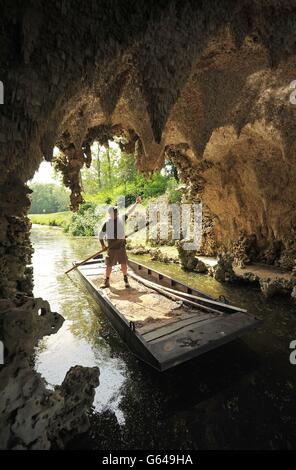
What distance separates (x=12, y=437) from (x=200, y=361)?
3607 mm

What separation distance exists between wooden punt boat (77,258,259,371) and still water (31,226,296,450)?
1.74 ft

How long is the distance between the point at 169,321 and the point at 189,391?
1.73 m

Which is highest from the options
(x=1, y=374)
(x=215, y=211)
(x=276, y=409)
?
(x=215, y=211)

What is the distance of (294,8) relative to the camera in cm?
434

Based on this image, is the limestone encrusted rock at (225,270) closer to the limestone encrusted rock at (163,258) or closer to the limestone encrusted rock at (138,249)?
the limestone encrusted rock at (163,258)

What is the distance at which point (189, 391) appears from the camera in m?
4.74

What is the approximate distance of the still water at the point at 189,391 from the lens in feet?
12.5

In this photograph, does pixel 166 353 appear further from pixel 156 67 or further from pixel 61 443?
pixel 156 67

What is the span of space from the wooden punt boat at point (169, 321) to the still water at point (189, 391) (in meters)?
0.53

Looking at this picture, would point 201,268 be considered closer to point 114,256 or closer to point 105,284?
point 114,256

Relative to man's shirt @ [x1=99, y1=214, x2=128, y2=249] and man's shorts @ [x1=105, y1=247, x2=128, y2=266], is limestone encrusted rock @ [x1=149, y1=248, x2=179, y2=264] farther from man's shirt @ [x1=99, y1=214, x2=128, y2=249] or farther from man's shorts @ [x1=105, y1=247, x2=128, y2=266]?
man's shirt @ [x1=99, y1=214, x2=128, y2=249]

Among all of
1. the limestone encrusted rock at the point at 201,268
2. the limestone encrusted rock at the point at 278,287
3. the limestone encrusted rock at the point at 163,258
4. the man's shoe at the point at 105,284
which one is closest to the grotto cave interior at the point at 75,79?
the man's shoe at the point at 105,284

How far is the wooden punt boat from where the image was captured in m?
4.82

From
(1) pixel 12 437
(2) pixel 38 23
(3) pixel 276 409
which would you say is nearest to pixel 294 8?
(2) pixel 38 23
